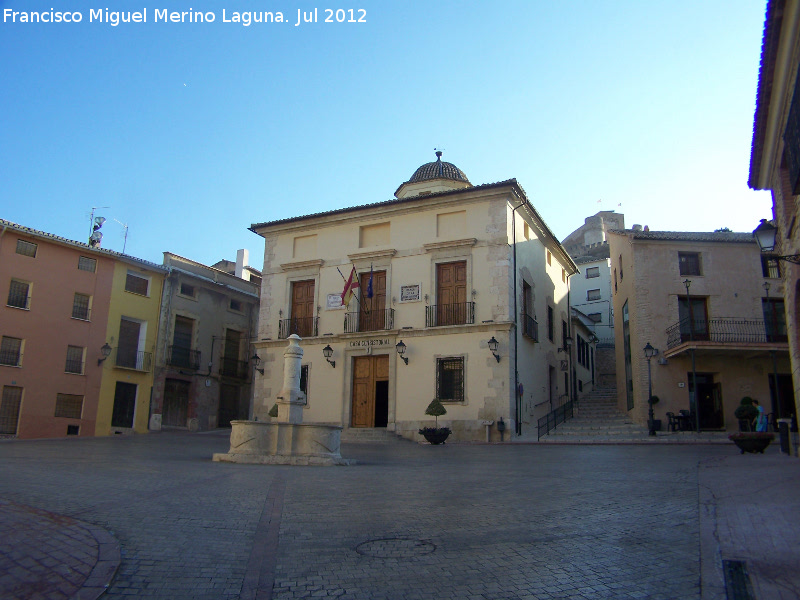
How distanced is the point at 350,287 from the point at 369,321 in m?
1.53

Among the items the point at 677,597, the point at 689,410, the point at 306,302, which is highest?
the point at 306,302

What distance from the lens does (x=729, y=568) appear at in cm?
493

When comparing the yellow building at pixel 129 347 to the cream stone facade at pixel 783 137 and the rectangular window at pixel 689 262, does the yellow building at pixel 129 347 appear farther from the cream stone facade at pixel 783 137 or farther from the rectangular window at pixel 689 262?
the cream stone facade at pixel 783 137

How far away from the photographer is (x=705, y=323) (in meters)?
25.4

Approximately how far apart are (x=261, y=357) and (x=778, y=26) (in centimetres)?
2254

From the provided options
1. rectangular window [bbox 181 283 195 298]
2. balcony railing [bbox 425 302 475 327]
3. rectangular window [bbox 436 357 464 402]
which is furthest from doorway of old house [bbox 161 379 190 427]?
rectangular window [bbox 436 357 464 402]

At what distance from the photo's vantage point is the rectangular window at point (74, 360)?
26828 millimetres

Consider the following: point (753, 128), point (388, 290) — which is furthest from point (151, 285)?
point (753, 128)

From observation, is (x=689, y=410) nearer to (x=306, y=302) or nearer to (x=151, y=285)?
(x=306, y=302)

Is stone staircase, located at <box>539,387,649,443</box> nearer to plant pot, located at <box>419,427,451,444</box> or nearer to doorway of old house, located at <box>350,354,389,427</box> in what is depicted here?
plant pot, located at <box>419,427,451,444</box>

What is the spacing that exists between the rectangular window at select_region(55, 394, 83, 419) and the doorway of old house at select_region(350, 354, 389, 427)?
10984 millimetres

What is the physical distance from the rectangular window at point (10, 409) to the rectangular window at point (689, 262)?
25.5m

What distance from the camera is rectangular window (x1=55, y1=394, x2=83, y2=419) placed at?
1035 inches

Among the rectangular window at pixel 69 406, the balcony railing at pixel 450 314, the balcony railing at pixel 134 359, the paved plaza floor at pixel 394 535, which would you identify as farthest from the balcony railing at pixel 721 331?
the rectangular window at pixel 69 406
